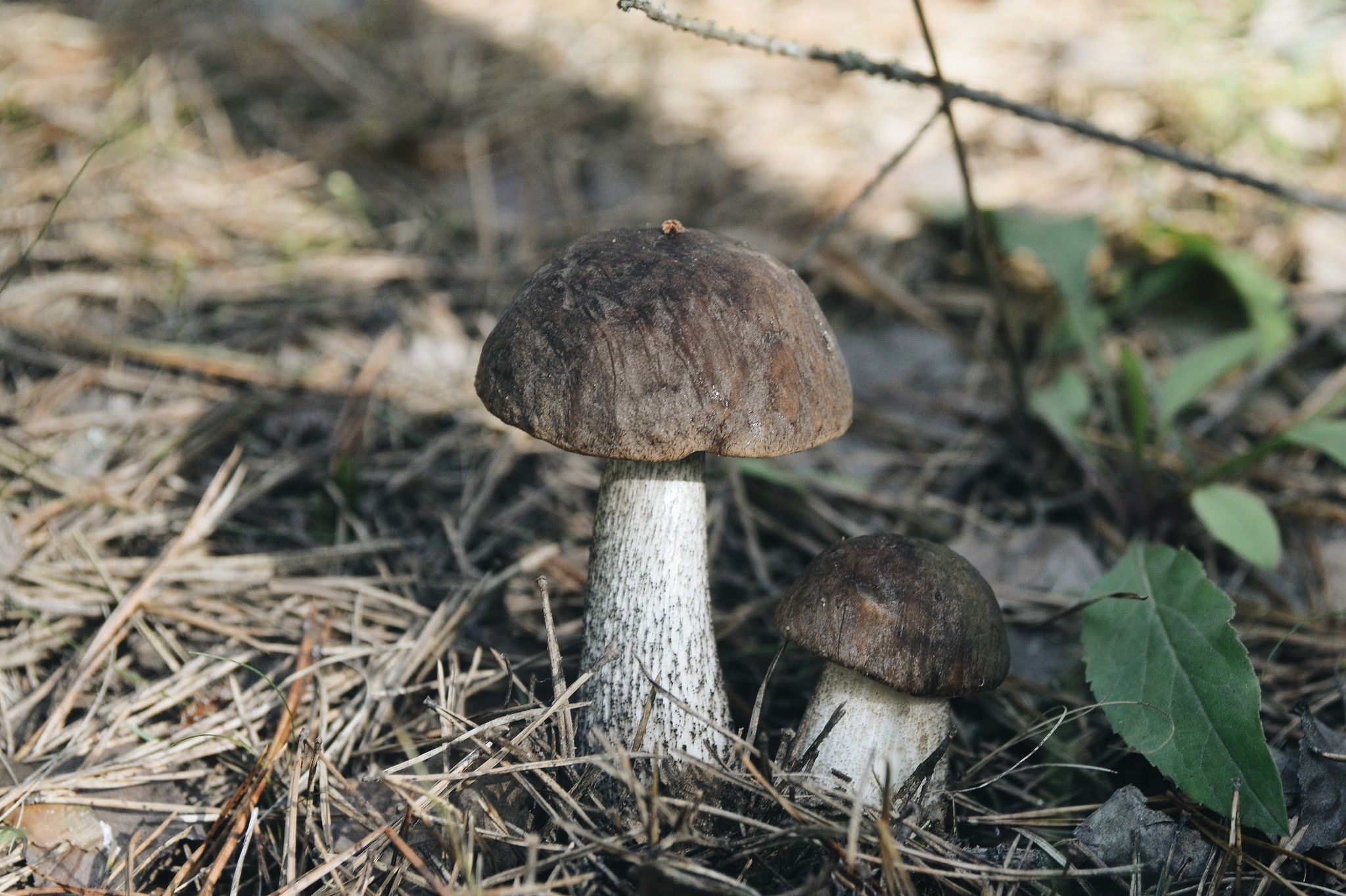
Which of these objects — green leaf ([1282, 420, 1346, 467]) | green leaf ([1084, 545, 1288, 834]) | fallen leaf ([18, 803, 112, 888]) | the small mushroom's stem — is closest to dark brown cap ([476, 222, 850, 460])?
the small mushroom's stem

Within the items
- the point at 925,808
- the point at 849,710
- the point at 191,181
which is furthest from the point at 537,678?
the point at 191,181

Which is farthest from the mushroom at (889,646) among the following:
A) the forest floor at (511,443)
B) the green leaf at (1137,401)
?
the green leaf at (1137,401)

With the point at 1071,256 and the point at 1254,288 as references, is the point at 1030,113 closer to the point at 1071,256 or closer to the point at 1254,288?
the point at 1071,256

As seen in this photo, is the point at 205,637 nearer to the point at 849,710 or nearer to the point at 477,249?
the point at 849,710

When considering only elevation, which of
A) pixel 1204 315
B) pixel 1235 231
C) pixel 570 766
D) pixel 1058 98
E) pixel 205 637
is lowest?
pixel 205 637


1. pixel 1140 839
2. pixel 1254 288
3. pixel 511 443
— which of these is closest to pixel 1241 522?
pixel 1140 839
